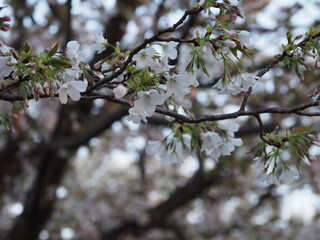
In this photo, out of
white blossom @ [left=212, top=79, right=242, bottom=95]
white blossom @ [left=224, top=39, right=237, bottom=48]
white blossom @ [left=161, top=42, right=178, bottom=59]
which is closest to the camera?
white blossom @ [left=224, top=39, right=237, bottom=48]

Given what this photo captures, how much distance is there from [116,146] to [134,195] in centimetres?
109

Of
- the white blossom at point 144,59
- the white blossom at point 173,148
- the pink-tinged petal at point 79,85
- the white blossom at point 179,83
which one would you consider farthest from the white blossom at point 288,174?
the pink-tinged petal at point 79,85

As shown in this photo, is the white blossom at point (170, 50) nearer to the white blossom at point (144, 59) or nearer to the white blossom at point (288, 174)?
the white blossom at point (144, 59)

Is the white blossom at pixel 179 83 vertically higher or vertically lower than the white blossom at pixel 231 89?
higher

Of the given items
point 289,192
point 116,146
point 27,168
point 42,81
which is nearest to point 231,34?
point 42,81

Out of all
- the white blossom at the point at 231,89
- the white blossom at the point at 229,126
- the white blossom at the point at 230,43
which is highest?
the white blossom at the point at 230,43

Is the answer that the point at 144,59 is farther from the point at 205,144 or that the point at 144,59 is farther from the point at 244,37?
the point at 205,144

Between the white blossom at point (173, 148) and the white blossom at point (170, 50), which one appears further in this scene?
the white blossom at point (173, 148)

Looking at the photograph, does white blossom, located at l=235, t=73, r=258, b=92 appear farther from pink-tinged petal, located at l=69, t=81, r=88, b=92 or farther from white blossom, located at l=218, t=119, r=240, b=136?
pink-tinged petal, located at l=69, t=81, r=88, b=92

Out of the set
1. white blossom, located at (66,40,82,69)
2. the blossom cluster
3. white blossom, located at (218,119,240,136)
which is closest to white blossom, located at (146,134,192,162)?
the blossom cluster

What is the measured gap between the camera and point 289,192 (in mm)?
6652

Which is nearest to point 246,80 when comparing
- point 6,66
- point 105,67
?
point 105,67

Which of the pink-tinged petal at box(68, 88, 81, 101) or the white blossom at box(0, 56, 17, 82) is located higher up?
the white blossom at box(0, 56, 17, 82)

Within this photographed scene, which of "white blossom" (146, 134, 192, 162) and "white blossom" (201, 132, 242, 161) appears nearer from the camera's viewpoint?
"white blossom" (201, 132, 242, 161)
